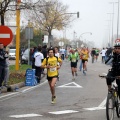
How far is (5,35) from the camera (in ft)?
47.9

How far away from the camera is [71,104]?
11.5 metres

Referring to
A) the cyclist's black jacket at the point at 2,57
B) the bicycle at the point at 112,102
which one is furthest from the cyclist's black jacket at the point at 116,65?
the cyclist's black jacket at the point at 2,57

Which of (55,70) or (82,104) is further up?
(55,70)

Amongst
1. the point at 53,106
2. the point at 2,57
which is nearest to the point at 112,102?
the point at 53,106

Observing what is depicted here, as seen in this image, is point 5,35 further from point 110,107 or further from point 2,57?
point 110,107

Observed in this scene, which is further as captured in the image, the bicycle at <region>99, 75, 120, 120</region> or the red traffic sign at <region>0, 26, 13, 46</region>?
the red traffic sign at <region>0, 26, 13, 46</region>

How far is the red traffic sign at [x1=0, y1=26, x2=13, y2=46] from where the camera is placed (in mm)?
14515

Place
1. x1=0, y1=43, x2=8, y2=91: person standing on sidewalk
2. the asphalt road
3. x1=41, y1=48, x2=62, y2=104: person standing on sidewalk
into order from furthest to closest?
1. x1=0, y1=43, x2=8, y2=91: person standing on sidewalk
2. x1=41, y1=48, x2=62, y2=104: person standing on sidewalk
3. the asphalt road

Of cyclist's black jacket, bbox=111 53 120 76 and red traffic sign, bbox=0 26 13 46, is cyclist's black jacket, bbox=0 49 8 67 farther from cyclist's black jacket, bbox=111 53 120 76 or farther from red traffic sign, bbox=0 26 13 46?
cyclist's black jacket, bbox=111 53 120 76

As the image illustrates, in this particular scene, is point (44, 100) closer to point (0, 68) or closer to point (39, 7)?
point (0, 68)

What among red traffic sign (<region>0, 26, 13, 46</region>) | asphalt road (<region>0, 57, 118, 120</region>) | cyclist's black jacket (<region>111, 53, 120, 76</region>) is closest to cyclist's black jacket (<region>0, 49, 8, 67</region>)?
red traffic sign (<region>0, 26, 13, 46</region>)

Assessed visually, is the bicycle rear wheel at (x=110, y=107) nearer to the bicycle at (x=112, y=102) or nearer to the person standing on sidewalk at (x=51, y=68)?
the bicycle at (x=112, y=102)

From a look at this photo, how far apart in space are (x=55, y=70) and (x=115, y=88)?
3.54 meters

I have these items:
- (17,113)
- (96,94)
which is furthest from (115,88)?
(96,94)
